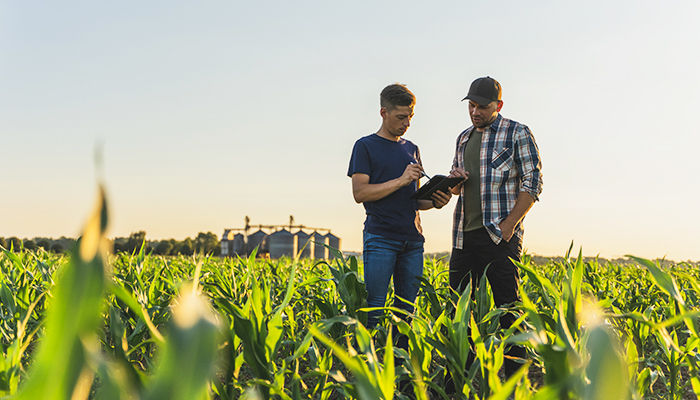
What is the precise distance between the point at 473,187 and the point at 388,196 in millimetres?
560

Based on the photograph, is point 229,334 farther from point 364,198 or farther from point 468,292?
point 364,198

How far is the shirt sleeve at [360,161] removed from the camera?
9.16 feet

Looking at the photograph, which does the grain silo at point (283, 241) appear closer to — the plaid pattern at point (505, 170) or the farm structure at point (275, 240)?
the farm structure at point (275, 240)

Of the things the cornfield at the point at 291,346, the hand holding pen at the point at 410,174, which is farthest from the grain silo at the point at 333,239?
the hand holding pen at the point at 410,174

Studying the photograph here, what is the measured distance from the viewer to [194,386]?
16.9 inches

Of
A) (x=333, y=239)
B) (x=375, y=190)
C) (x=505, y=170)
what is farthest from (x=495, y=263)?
(x=333, y=239)

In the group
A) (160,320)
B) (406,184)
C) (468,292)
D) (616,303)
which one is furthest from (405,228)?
(616,303)

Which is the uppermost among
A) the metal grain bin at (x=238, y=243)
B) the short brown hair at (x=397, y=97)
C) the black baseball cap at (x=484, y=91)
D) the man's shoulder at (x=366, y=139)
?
the black baseball cap at (x=484, y=91)

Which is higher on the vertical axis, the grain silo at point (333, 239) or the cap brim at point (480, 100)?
the cap brim at point (480, 100)

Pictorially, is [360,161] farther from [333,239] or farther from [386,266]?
[333,239]

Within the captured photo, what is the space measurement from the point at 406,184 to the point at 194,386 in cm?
233

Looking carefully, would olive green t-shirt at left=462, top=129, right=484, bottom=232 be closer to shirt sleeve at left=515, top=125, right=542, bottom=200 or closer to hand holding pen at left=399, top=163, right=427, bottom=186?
shirt sleeve at left=515, top=125, right=542, bottom=200

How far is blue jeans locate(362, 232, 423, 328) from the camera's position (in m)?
2.79

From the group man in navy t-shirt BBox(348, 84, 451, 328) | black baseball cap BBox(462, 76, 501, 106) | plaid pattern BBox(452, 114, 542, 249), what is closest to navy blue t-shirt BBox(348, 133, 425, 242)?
Result: man in navy t-shirt BBox(348, 84, 451, 328)
